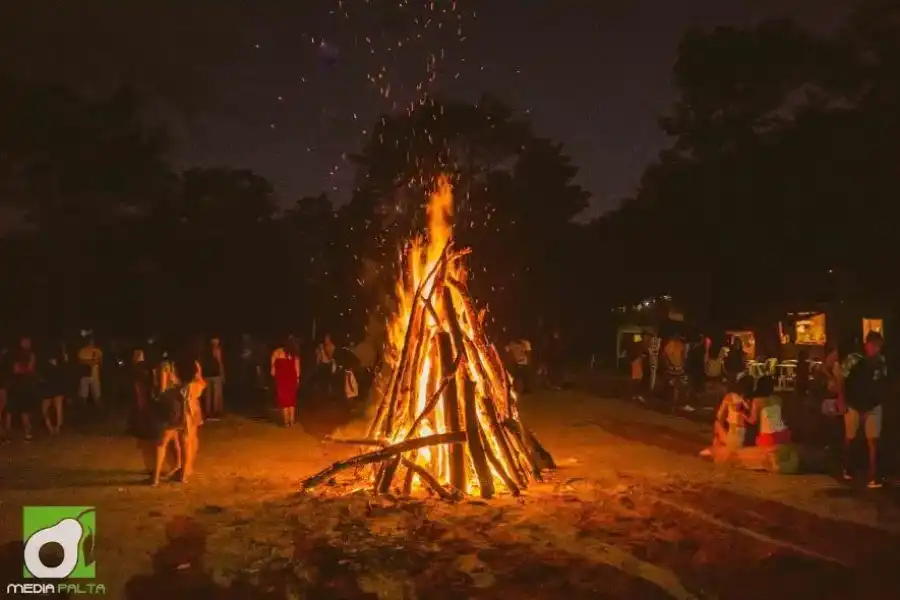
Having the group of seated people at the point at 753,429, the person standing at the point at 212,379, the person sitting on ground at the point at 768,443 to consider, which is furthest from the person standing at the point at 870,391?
the person standing at the point at 212,379

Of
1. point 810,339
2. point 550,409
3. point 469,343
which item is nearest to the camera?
point 469,343

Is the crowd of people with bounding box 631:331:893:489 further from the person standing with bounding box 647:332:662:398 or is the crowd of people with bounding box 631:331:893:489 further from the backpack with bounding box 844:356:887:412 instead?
the person standing with bounding box 647:332:662:398

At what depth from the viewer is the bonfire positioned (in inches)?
400

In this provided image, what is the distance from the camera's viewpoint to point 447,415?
10.4 meters

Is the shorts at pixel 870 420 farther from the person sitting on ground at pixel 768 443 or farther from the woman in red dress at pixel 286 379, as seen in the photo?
the woman in red dress at pixel 286 379

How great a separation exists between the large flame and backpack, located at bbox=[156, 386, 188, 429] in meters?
2.47

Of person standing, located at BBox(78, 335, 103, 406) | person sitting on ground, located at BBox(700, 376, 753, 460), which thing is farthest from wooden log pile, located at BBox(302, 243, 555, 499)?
person standing, located at BBox(78, 335, 103, 406)

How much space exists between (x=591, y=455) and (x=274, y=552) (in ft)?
20.6

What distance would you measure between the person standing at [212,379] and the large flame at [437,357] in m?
6.38

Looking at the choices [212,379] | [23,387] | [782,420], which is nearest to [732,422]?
[782,420]

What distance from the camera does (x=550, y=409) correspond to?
19.3 metres

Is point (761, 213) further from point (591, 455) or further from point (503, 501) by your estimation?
point (503, 501)

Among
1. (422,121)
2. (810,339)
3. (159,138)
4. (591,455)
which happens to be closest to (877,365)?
(591,455)

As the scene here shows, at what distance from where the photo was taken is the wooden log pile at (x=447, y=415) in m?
10.1
